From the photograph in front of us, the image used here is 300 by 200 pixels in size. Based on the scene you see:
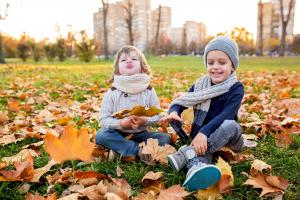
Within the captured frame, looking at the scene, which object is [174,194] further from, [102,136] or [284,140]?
[284,140]

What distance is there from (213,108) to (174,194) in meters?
0.86

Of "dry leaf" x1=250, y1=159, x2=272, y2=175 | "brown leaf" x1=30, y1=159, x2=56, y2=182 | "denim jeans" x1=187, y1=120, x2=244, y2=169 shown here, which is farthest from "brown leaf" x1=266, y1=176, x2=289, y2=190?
"brown leaf" x1=30, y1=159, x2=56, y2=182

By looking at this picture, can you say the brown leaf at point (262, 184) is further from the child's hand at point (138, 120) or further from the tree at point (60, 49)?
the tree at point (60, 49)

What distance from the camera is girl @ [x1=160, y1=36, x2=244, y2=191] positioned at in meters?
2.26

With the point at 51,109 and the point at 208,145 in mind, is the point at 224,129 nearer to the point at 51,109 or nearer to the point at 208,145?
the point at 208,145

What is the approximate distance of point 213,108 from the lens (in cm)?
251

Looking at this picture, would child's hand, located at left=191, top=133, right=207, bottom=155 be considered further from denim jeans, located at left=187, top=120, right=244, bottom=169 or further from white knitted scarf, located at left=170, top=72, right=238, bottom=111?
white knitted scarf, located at left=170, top=72, right=238, bottom=111

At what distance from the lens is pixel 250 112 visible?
3.95 m

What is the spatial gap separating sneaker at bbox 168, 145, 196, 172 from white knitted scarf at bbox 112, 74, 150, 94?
0.68 meters

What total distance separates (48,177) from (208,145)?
40.0 inches

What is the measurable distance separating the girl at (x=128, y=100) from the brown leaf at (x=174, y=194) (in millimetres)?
705

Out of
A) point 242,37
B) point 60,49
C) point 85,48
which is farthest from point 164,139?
point 242,37

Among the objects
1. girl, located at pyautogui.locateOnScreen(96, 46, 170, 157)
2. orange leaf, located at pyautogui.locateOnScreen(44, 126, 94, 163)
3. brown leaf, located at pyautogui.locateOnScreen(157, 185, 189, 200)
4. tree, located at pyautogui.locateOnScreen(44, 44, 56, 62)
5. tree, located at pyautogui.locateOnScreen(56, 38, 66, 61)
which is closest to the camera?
brown leaf, located at pyautogui.locateOnScreen(157, 185, 189, 200)

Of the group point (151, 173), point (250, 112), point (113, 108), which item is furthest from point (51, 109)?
point (151, 173)
